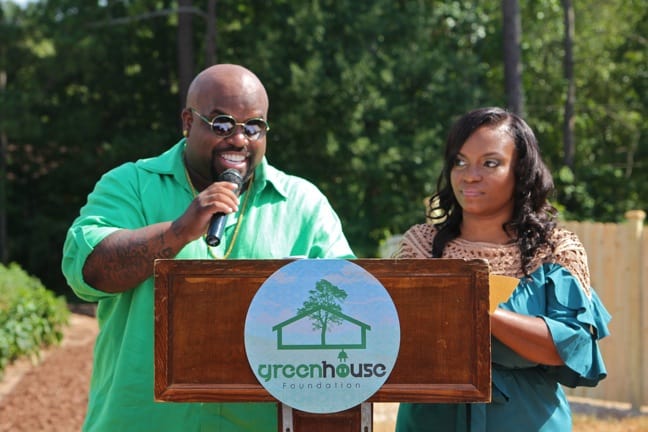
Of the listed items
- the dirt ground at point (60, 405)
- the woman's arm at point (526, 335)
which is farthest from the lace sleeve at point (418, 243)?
the dirt ground at point (60, 405)

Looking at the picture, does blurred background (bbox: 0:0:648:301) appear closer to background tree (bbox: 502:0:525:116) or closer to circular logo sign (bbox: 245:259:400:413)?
background tree (bbox: 502:0:525:116)

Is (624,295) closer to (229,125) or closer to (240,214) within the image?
(240,214)

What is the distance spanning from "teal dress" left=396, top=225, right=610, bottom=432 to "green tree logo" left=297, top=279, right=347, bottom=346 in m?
0.67

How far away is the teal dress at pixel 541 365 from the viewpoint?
267 centimetres

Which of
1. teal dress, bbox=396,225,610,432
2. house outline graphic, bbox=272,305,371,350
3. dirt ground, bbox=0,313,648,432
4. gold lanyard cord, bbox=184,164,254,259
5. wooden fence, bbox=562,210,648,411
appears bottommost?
dirt ground, bbox=0,313,648,432

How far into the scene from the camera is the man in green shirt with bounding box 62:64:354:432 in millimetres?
2682

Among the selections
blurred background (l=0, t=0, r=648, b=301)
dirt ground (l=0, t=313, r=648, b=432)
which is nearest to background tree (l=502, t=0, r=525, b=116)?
blurred background (l=0, t=0, r=648, b=301)

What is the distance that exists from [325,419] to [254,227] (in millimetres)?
854

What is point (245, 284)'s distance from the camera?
86.3 inches

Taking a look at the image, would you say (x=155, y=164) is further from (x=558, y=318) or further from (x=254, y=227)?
(x=558, y=318)

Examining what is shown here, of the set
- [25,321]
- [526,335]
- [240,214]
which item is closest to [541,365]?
[526,335]

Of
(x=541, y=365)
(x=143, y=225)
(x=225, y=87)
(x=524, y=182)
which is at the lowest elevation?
(x=541, y=365)

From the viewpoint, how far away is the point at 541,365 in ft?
9.08

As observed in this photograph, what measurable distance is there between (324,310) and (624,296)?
24.1ft
